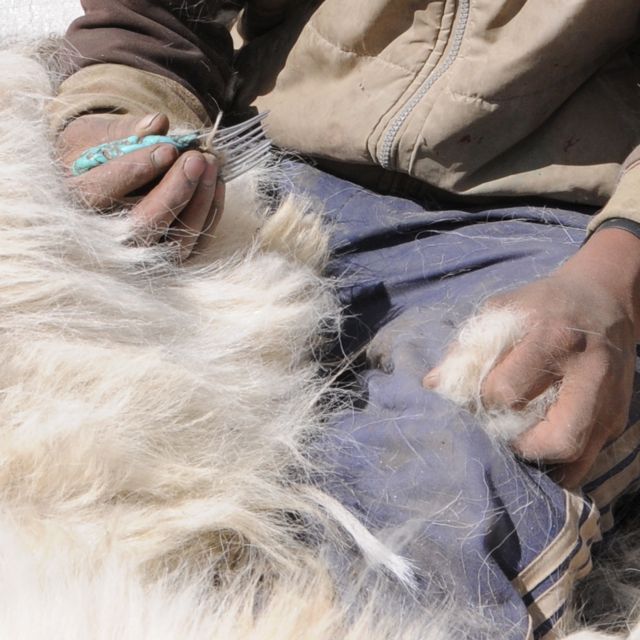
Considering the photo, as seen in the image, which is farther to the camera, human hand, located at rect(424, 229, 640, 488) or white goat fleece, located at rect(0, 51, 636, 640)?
human hand, located at rect(424, 229, 640, 488)

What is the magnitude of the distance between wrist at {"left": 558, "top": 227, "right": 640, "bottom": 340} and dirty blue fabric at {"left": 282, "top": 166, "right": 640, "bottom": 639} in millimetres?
80

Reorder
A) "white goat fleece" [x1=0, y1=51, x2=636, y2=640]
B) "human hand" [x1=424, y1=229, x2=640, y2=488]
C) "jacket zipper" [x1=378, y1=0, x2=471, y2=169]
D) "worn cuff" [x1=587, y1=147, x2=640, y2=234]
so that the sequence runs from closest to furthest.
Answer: "white goat fleece" [x1=0, y1=51, x2=636, y2=640], "human hand" [x1=424, y1=229, x2=640, y2=488], "worn cuff" [x1=587, y1=147, x2=640, y2=234], "jacket zipper" [x1=378, y1=0, x2=471, y2=169]

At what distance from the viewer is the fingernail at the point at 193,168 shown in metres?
0.74

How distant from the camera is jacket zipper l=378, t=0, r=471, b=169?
901 millimetres

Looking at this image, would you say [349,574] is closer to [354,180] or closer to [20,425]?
[20,425]

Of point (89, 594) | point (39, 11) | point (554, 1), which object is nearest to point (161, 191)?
point (89, 594)

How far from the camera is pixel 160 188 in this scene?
74cm

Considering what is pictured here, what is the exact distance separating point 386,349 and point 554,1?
0.42 metres

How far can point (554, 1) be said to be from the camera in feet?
2.78

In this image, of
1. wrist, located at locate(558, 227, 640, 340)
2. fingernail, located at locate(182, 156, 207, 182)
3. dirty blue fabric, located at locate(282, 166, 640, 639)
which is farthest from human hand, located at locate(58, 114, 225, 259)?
wrist, located at locate(558, 227, 640, 340)

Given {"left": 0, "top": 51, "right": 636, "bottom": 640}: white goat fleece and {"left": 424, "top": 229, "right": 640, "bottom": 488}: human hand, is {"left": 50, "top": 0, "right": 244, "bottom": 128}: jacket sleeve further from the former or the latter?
{"left": 424, "top": 229, "right": 640, "bottom": 488}: human hand

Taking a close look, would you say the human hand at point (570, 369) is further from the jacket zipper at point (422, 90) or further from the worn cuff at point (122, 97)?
the worn cuff at point (122, 97)

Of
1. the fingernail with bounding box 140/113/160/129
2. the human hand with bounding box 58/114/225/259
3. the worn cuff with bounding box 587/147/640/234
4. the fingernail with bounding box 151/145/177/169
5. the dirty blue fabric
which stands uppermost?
the fingernail with bounding box 140/113/160/129

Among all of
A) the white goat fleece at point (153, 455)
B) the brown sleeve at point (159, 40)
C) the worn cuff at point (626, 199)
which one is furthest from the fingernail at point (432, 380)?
the brown sleeve at point (159, 40)
